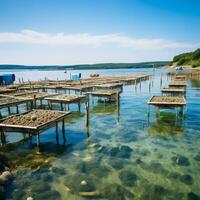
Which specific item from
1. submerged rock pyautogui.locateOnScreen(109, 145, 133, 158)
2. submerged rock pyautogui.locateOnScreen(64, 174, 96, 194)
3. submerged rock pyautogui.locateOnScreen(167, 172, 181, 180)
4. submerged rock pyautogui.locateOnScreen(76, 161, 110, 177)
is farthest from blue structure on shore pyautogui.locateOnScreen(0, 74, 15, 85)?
submerged rock pyautogui.locateOnScreen(167, 172, 181, 180)

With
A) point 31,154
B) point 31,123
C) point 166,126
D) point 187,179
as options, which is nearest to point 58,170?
point 31,154

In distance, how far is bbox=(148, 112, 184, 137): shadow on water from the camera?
54.6 feet

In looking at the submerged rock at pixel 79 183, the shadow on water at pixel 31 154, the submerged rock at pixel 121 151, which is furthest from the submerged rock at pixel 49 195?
the submerged rock at pixel 121 151

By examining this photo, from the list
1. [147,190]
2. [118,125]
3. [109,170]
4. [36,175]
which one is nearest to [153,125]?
[118,125]

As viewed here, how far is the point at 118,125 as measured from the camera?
62.7 feet

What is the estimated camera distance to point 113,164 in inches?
458

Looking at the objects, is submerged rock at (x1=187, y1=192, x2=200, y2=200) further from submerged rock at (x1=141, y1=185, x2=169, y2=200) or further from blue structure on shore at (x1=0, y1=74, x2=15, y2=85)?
blue structure on shore at (x1=0, y1=74, x2=15, y2=85)

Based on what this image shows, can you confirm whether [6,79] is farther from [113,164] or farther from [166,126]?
[113,164]

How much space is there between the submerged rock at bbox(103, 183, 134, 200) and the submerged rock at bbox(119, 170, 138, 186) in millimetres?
481

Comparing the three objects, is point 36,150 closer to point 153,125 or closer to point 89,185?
point 89,185

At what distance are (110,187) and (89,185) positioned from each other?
0.96m

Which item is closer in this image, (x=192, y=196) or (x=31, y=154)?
(x=192, y=196)

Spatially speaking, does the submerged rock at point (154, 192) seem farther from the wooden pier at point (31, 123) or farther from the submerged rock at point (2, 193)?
Result: the wooden pier at point (31, 123)

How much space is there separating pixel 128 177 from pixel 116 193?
1.45 metres
